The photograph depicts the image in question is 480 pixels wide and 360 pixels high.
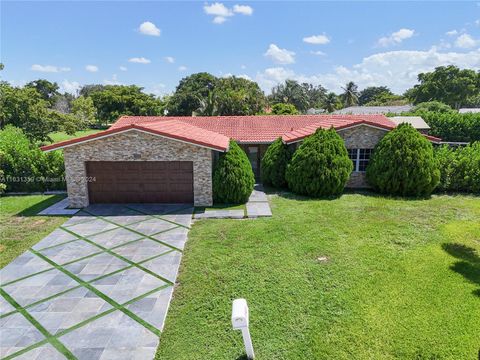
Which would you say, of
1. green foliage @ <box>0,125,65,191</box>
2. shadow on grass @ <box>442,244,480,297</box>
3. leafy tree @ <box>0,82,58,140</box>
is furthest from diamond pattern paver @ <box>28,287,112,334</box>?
leafy tree @ <box>0,82,58,140</box>

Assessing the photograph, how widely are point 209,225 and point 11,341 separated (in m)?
7.38

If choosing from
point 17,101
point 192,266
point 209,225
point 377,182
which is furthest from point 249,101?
point 192,266

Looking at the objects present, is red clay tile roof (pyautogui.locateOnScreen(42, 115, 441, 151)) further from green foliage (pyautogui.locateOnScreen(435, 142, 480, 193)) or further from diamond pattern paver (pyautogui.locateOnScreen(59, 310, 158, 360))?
diamond pattern paver (pyautogui.locateOnScreen(59, 310, 158, 360))

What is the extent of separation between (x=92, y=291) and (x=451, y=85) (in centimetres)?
7227

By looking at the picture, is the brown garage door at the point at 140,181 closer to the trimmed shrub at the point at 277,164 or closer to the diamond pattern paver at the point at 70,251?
the diamond pattern paver at the point at 70,251

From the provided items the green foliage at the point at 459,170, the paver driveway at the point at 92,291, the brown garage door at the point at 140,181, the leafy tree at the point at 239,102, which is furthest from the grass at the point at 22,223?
the leafy tree at the point at 239,102

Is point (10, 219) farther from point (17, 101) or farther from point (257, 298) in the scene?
point (17, 101)

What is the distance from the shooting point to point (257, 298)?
7.80 m

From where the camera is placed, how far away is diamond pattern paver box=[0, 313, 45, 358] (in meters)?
6.25

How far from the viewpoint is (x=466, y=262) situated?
30.9 feet

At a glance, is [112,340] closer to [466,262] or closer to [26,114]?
[466,262]

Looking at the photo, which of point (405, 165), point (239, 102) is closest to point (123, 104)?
point (239, 102)

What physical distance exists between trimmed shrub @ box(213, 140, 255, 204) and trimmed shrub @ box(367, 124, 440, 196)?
7.38m

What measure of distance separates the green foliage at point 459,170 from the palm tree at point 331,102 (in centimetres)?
5895
